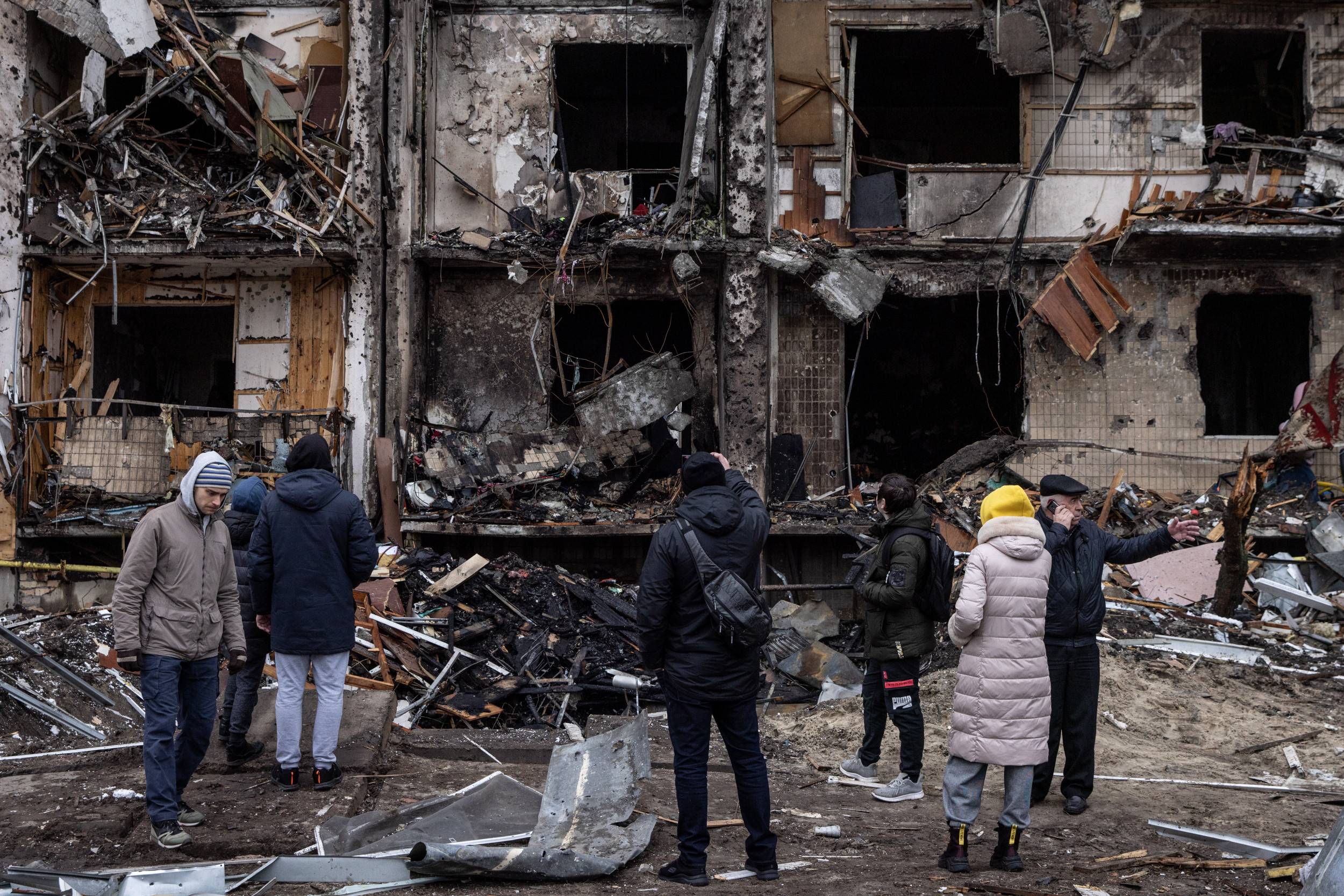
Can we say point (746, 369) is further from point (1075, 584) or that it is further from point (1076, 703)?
point (1076, 703)

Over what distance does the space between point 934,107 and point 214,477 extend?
44.6ft

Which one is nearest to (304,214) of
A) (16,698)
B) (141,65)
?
(141,65)

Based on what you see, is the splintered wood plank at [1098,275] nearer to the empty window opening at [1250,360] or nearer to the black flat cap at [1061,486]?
the empty window opening at [1250,360]

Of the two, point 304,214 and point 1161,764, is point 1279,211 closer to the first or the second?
point 1161,764

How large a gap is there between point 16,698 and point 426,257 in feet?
22.9

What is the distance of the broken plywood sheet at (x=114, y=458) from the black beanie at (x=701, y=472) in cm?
931

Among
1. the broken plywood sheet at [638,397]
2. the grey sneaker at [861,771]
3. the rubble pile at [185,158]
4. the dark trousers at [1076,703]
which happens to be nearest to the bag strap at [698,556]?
the dark trousers at [1076,703]

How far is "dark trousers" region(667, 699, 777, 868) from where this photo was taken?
405 cm

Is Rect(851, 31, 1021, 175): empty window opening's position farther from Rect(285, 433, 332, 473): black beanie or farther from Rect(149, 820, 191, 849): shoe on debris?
Rect(149, 820, 191, 849): shoe on debris

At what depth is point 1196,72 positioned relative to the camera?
1241cm

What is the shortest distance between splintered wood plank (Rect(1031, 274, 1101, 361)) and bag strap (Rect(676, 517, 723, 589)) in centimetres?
→ 924

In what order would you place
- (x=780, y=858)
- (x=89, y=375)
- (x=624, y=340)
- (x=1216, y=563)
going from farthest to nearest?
(x=624, y=340) < (x=89, y=375) < (x=1216, y=563) < (x=780, y=858)

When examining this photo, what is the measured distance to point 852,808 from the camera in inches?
215

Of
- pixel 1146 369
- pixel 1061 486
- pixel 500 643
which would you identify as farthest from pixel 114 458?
pixel 1146 369
